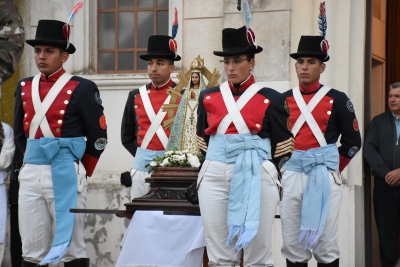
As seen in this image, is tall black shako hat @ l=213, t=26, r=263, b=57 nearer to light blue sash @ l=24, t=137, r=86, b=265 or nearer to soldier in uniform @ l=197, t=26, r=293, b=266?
soldier in uniform @ l=197, t=26, r=293, b=266

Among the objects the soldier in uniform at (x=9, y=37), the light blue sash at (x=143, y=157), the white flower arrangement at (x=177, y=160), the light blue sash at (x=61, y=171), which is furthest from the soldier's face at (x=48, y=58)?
the soldier in uniform at (x=9, y=37)

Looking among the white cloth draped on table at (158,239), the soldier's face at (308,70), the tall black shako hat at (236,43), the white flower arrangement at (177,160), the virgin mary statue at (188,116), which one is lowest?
the white cloth draped on table at (158,239)

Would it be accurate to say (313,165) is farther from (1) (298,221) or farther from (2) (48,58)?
(2) (48,58)

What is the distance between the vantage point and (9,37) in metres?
6.28

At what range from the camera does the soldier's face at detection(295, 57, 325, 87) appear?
11570mm

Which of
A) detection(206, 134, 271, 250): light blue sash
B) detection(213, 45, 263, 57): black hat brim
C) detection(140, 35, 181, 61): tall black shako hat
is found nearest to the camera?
detection(206, 134, 271, 250): light blue sash

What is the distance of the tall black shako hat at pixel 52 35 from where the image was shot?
35.0 feet

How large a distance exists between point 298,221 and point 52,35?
275cm

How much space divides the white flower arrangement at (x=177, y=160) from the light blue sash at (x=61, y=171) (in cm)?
84

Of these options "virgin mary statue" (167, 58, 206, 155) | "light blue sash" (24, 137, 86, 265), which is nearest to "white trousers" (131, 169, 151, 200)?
"virgin mary statue" (167, 58, 206, 155)

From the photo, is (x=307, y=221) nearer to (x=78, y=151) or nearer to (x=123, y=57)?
(x=78, y=151)

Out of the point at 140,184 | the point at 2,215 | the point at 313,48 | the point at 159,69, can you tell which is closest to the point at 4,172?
the point at 2,215

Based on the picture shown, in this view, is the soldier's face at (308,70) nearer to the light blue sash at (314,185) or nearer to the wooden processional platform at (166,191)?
the light blue sash at (314,185)

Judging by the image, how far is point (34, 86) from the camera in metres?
10.6
